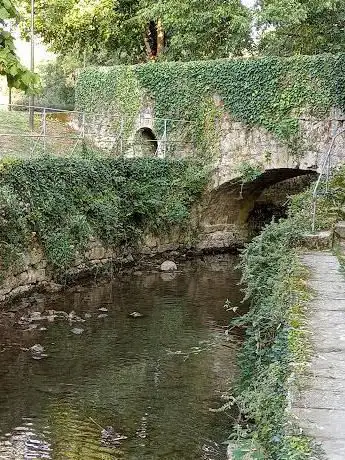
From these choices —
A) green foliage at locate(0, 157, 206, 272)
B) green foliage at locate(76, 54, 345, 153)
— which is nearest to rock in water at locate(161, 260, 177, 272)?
green foliage at locate(0, 157, 206, 272)

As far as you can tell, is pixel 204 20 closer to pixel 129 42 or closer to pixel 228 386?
pixel 129 42

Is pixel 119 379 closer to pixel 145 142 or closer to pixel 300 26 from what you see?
pixel 145 142

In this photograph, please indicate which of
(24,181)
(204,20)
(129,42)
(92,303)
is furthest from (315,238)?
(129,42)

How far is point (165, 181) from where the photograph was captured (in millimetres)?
17203

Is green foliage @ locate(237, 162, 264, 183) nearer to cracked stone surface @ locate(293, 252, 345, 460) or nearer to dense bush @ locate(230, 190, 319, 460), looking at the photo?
dense bush @ locate(230, 190, 319, 460)

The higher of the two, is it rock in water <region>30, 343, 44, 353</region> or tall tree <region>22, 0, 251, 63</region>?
tall tree <region>22, 0, 251, 63</region>

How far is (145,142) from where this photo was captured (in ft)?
66.3

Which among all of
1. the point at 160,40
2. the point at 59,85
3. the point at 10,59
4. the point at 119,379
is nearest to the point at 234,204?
the point at 160,40

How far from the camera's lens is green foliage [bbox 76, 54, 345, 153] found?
15.9 metres

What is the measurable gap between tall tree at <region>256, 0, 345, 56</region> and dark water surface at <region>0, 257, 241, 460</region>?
872 cm

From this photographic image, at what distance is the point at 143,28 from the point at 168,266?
11.2 m

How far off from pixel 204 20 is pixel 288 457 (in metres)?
18.1

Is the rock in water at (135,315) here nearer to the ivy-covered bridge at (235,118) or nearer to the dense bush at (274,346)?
the dense bush at (274,346)

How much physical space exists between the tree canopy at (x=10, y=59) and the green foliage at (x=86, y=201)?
26.9 feet
